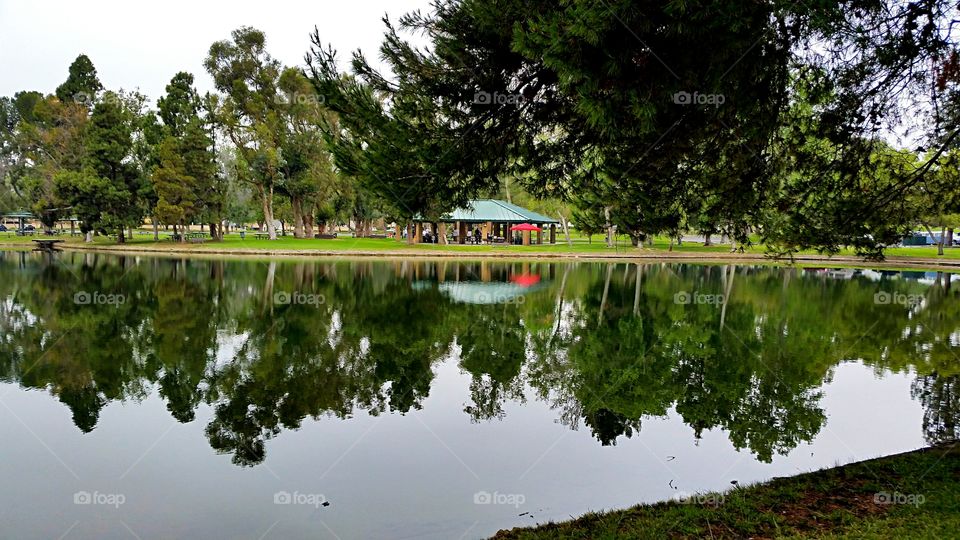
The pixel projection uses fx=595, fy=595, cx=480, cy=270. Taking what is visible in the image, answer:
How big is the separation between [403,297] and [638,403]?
46.6 feet

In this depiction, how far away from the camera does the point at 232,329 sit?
15.9 m

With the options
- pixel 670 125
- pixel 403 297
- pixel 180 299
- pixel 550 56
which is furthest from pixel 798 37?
pixel 180 299

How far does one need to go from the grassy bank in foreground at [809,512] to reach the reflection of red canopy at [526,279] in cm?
2245

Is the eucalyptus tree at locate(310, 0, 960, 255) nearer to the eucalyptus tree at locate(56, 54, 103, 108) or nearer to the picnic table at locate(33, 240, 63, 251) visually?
the picnic table at locate(33, 240, 63, 251)

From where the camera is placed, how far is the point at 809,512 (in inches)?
208

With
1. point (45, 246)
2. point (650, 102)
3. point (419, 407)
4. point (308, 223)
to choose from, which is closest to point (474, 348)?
point (419, 407)

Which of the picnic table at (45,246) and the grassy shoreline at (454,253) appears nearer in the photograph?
the grassy shoreline at (454,253)

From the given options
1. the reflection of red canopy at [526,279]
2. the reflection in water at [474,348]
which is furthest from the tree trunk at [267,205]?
the reflection of red canopy at [526,279]

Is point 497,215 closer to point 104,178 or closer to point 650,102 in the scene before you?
point 104,178

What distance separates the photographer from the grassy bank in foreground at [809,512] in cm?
488

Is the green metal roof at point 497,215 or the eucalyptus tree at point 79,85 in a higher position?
the eucalyptus tree at point 79,85

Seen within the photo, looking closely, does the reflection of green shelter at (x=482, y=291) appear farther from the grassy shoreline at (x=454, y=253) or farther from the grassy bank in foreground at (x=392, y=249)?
the grassy bank in foreground at (x=392, y=249)

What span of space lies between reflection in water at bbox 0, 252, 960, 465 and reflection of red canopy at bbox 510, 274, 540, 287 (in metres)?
0.68

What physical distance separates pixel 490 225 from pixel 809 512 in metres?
56.4
